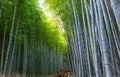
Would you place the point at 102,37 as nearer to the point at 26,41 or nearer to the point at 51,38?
the point at 26,41

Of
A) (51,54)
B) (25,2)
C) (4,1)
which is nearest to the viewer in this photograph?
(4,1)

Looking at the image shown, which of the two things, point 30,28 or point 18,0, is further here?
point 30,28

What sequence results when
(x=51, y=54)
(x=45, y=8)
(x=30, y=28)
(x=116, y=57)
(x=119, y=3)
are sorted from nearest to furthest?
(x=119, y=3), (x=116, y=57), (x=30, y=28), (x=45, y=8), (x=51, y=54)

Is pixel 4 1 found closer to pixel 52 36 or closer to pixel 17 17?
pixel 17 17

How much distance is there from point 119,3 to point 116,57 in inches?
105

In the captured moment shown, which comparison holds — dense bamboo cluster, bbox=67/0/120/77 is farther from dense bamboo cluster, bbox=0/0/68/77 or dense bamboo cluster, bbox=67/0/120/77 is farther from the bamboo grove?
dense bamboo cluster, bbox=0/0/68/77

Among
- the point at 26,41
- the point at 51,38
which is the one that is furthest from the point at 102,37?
the point at 51,38

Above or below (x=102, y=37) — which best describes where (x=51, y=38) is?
above

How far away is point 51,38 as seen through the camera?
12508mm

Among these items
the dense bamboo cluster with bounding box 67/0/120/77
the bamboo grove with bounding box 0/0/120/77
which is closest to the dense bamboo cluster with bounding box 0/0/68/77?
the bamboo grove with bounding box 0/0/120/77

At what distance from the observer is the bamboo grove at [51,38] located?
354 centimetres

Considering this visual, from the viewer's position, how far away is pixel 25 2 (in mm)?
6840

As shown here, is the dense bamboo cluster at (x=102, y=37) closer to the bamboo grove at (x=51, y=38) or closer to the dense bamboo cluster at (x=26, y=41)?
the bamboo grove at (x=51, y=38)

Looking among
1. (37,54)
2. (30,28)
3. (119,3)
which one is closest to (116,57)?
(119,3)
